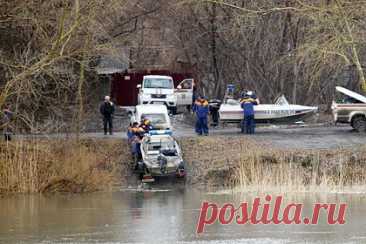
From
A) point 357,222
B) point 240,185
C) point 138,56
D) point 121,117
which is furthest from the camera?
point 138,56

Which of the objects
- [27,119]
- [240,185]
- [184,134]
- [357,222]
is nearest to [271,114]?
[184,134]

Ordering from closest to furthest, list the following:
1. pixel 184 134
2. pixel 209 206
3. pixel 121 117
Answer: pixel 209 206 → pixel 184 134 → pixel 121 117

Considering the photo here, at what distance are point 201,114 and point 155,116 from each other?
6.58 feet

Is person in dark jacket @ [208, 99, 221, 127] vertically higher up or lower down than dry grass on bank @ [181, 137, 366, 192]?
higher up

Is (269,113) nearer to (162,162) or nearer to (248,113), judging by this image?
(248,113)

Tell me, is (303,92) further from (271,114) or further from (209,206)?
(209,206)

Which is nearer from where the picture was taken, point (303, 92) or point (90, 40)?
point (90, 40)

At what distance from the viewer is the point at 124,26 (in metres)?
51.6

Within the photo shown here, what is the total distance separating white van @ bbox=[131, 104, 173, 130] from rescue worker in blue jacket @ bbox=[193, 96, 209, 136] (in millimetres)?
1222

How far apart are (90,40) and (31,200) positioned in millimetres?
6688

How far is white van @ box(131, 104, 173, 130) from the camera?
39656mm
